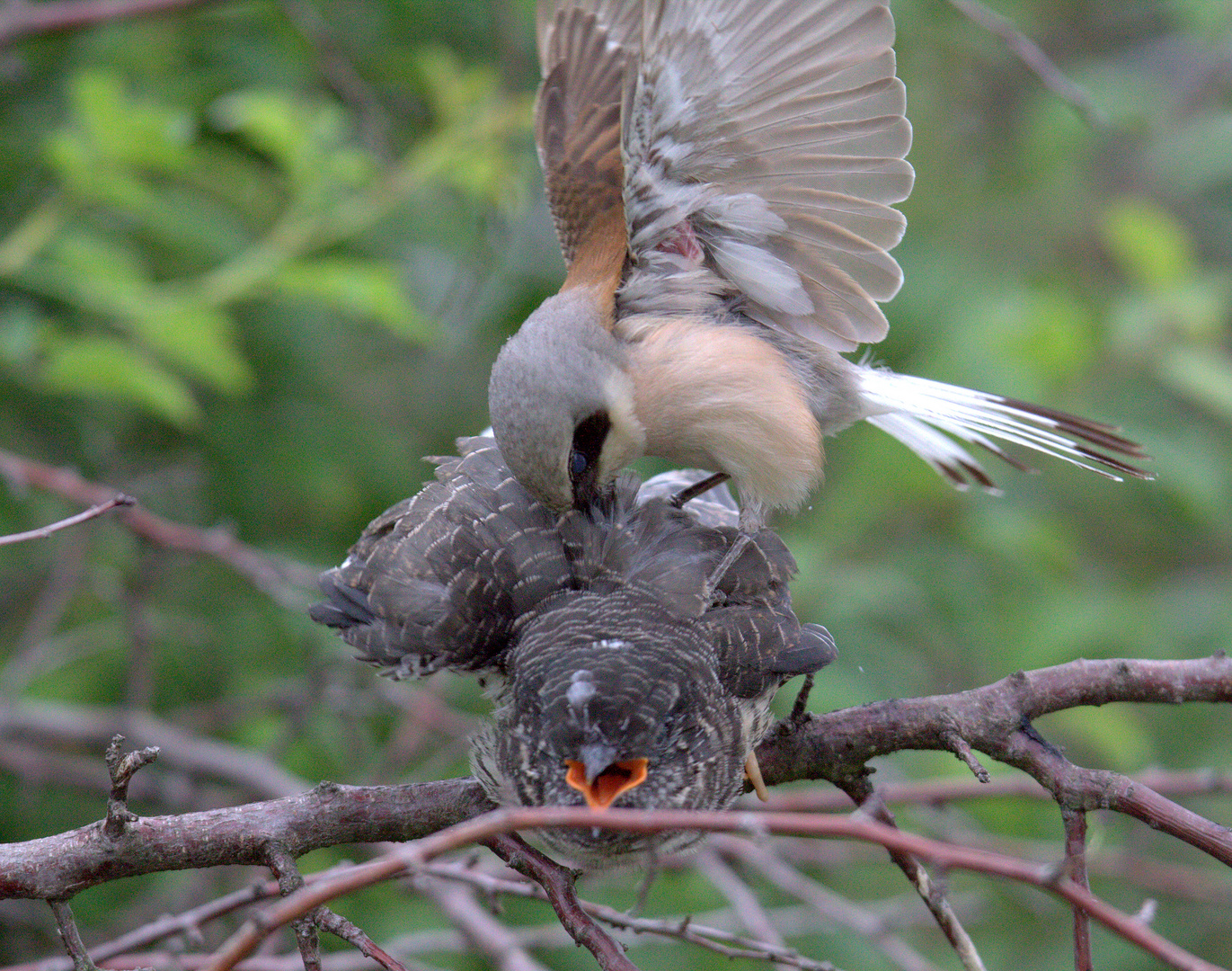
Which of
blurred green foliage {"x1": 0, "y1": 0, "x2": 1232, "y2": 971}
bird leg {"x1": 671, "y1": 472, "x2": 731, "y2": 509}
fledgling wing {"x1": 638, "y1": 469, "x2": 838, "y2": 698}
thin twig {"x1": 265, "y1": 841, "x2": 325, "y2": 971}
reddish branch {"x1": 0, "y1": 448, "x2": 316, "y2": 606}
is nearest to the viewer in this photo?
thin twig {"x1": 265, "y1": 841, "x2": 325, "y2": 971}

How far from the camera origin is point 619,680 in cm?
183

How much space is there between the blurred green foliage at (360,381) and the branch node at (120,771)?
122 cm

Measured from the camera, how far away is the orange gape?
5.62 feet

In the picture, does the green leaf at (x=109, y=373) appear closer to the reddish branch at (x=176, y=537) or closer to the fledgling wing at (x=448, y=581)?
the reddish branch at (x=176, y=537)

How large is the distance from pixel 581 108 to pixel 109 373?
125cm

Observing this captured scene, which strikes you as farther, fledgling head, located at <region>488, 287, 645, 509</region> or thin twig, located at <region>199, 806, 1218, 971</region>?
fledgling head, located at <region>488, 287, 645, 509</region>

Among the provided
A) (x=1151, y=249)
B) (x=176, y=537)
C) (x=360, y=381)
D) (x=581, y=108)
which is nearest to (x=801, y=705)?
(x=176, y=537)

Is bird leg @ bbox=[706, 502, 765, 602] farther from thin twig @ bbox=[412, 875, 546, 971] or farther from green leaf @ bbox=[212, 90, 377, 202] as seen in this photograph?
green leaf @ bbox=[212, 90, 377, 202]

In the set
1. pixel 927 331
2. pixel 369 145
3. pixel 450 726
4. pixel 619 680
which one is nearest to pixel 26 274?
pixel 369 145

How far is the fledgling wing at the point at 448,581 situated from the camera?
2109 millimetres

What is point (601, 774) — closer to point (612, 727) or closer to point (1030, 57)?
point (612, 727)

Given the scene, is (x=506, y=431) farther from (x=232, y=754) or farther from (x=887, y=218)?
(x=232, y=754)

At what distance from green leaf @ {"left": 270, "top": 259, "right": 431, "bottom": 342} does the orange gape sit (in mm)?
1556

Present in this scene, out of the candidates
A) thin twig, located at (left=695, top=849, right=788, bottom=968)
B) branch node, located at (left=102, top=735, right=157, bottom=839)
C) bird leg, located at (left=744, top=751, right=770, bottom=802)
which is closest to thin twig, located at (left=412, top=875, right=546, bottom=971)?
thin twig, located at (left=695, top=849, right=788, bottom=968)
